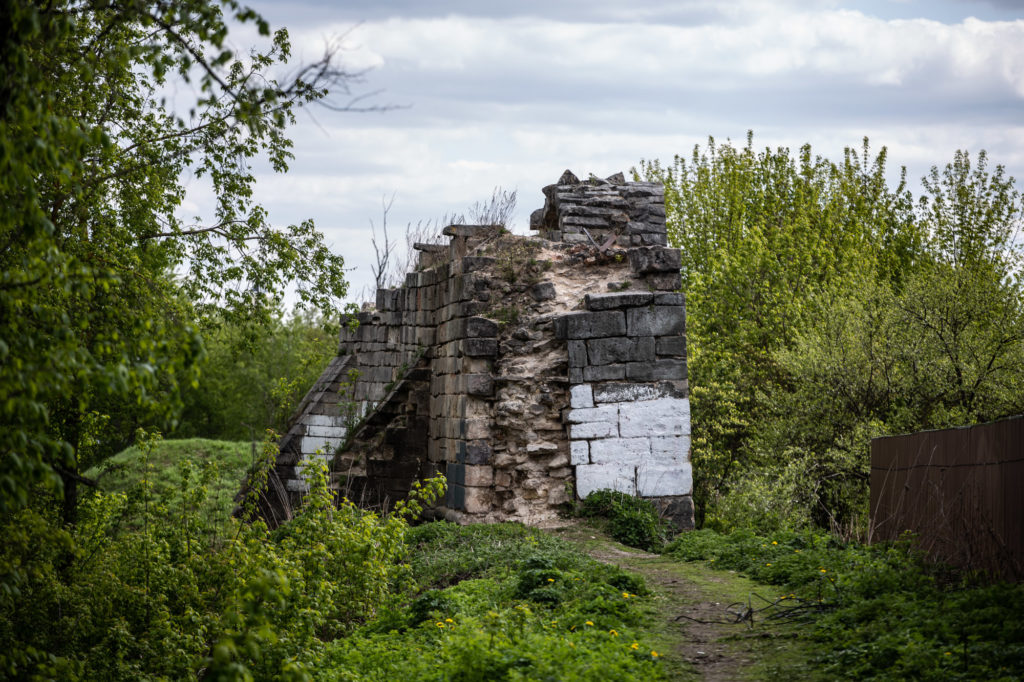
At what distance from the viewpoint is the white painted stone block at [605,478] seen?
394 inches

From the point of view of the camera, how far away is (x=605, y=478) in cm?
1002

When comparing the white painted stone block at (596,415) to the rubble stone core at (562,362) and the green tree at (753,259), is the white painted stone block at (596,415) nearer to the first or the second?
the rubble stone core at (562,362)

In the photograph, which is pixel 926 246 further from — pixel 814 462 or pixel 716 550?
pixel 716 550

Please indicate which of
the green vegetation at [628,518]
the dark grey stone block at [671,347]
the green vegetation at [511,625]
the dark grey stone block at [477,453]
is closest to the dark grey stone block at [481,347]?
the dark grey stone block at [477,453]

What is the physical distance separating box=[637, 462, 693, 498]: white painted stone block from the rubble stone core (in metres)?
0.01

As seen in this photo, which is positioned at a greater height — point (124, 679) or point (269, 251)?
point (269, 251)

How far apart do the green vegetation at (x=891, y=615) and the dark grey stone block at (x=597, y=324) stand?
3.49m

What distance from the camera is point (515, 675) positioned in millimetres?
4617

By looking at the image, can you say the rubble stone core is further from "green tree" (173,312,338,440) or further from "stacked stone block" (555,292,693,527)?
"green tree" (173,312,338,440)

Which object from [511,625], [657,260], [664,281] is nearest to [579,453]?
[664,281]

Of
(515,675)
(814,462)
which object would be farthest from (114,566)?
(814,462)

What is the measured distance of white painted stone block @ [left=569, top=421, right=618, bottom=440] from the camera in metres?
10.1

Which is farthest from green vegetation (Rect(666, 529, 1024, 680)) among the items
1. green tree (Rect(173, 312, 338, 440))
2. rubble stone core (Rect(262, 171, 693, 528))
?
green tree (Rect(173, 312, 338, 440))

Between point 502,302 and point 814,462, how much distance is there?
5.23 meters
